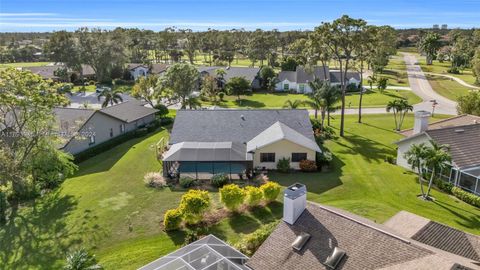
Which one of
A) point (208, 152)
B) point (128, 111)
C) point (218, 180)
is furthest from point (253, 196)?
point (128, 111)

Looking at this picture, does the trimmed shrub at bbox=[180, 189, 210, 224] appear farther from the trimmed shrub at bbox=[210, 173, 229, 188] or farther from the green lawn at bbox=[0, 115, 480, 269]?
the trimmed shrub at bbox=[210, 173, 229, 188]

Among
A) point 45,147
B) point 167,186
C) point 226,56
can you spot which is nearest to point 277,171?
point 167,186

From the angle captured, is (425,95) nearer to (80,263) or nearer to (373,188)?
(373,188)

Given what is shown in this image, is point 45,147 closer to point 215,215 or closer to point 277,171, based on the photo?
point 215,215

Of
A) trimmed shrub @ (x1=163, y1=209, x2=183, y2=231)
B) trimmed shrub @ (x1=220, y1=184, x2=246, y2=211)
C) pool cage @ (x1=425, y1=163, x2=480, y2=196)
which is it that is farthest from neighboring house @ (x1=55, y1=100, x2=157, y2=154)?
pool cage @ (x1=425, y1=163, x2=480, y2=196)

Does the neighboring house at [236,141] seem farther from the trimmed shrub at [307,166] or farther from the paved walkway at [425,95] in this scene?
Result: the paved walkway at [425,95]
